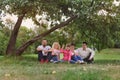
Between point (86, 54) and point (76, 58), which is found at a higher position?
point (86, 54)

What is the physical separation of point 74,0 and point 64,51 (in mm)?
2165

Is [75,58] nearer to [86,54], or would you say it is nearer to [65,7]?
[86,54]

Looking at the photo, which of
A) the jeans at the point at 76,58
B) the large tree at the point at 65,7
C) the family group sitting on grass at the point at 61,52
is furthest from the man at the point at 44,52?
the large tree at the point at 65,7

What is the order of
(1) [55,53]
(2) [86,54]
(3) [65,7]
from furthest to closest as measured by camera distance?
(2) [86,54] < (3) [65,7] < (1) [55,53]

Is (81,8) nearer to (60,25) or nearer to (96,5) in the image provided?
(96,5)

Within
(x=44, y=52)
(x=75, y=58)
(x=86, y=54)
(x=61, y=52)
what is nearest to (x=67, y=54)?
(x=61, y=52)

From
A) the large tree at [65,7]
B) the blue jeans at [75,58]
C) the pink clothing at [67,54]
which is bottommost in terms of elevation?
the blue jeans at [75,58]

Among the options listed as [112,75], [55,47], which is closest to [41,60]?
[55,47]

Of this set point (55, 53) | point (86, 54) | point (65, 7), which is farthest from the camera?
point (86, 54)

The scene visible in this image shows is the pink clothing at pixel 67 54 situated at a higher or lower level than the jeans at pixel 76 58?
higher

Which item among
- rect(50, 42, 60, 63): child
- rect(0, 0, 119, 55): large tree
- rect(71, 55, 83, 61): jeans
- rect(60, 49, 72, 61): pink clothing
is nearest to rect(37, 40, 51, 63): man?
rect(50, 42, 60, 63): child

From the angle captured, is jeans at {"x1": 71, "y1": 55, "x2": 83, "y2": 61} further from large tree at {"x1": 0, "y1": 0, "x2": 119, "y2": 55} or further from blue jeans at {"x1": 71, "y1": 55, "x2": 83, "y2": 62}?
large tree at {"x1": 0, "y1": 0, "x2": 119, "y2": 55}

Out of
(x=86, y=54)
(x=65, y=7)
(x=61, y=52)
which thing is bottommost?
(x=86, y=54)

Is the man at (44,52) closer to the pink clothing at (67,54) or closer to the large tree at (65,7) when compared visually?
the pink clothing at (67,54)
